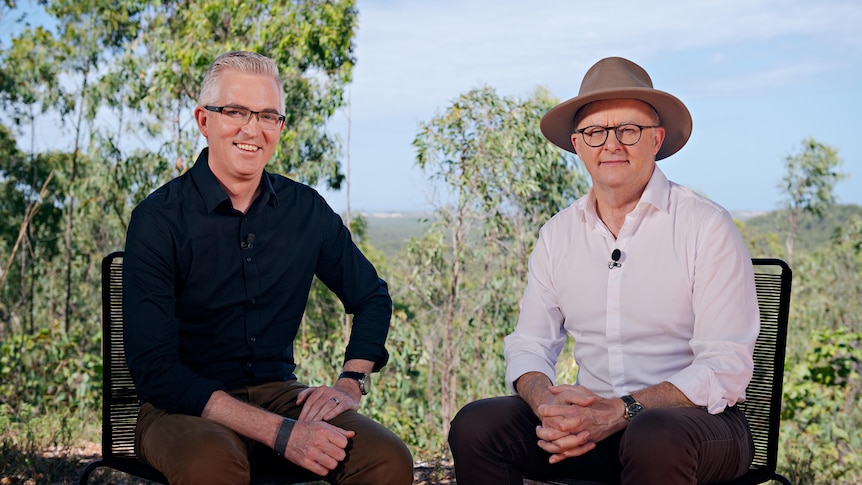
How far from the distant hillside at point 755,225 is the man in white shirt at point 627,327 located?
434 cm

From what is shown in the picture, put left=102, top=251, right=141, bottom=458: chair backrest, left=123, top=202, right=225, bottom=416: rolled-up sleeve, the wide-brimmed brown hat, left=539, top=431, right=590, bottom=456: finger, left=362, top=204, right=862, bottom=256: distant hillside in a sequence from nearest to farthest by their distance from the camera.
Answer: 1. left=539, top=431, right=590, bottom=456: finger
2. left=123, top=202, right=225, bottom=416: rolled-up sleeve
3. the wide-brimmed brown hat
4. left=102, top=251, right=141, bottom=458: chair backrest
5. left=362, top=204, right=862, bottom=256: distant hillside

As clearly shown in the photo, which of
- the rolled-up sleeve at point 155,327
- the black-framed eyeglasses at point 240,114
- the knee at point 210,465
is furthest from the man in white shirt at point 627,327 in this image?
the black-framed eyeglasses at point 240,114

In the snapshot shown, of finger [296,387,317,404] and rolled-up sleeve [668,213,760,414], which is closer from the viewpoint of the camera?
rolled-up sleeve [668,213,760,414]

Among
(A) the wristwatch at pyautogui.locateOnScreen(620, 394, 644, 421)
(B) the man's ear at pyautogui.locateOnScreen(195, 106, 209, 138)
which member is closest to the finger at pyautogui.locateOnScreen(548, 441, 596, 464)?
(A) the wristwatch at pyautogui.locateOnScreen(620, 394, 644, 421)

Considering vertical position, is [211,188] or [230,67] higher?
[230,67]

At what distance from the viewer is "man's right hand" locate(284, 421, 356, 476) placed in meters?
1.96

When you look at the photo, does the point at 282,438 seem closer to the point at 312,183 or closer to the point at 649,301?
the point at 649,301

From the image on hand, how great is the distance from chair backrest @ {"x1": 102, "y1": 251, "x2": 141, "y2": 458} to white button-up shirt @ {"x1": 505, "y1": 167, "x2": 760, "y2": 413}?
1.04 m

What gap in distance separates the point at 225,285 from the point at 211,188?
0.25m

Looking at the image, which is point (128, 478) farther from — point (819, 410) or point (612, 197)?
point (819, 410)

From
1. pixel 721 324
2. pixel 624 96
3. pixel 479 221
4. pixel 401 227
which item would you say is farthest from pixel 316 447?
pixel 401 227

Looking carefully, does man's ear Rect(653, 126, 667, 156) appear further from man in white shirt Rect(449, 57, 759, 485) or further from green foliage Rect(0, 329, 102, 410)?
green foliage Rect(0, 329, 102, 410)

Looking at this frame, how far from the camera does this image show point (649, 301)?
2145 millimetres

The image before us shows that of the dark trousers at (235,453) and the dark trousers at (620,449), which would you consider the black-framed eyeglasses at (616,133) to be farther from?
the dark trousers at (235,453)
